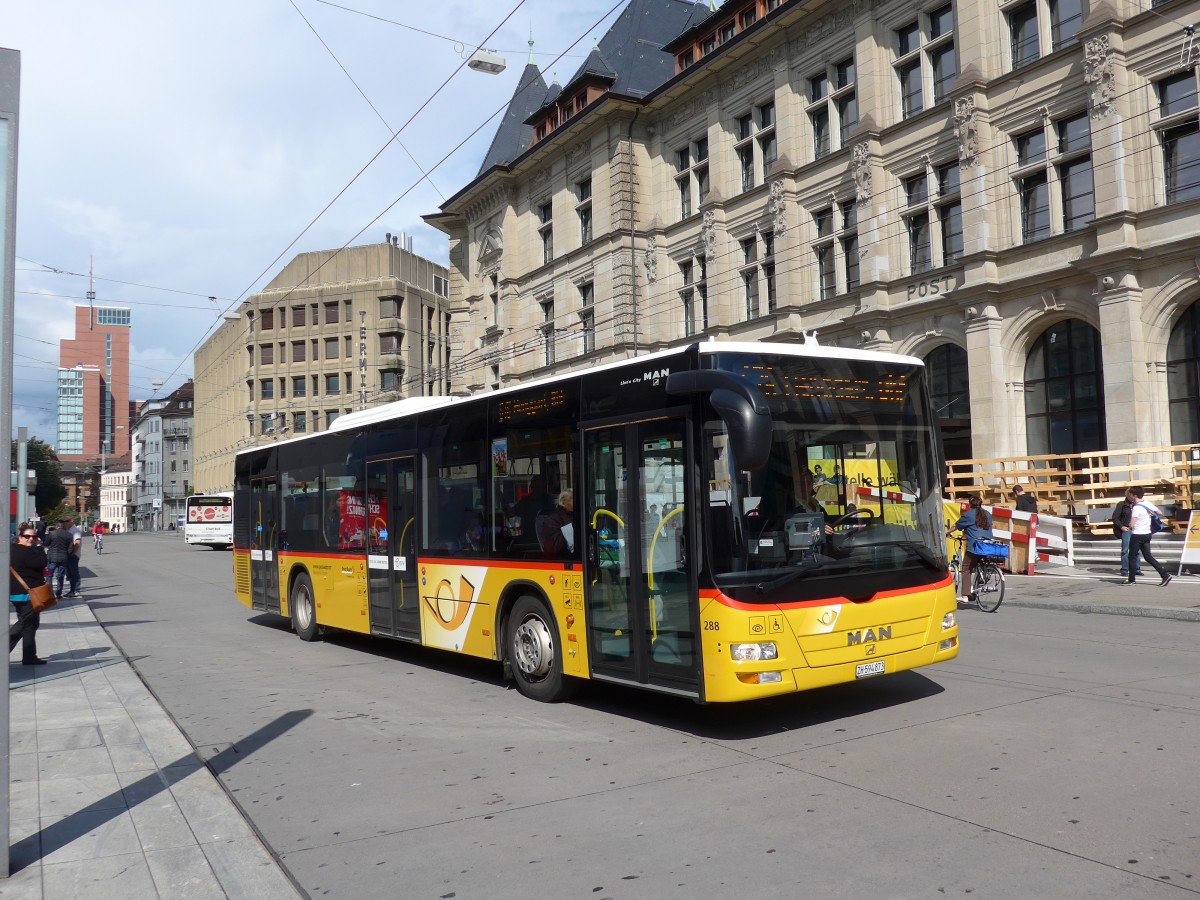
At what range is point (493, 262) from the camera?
4728cm

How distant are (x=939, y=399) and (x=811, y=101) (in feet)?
34.4

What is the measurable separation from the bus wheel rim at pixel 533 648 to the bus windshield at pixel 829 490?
2370 mm

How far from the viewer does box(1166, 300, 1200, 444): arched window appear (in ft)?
76.2

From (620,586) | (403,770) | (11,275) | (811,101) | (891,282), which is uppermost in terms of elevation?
(811,101)

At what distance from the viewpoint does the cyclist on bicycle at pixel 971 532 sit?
15.4 m

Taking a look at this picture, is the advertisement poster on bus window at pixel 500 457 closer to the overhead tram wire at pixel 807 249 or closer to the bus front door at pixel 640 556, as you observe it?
the bus front door at pixel 640 556

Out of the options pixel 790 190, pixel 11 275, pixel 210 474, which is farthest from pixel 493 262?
pixel 210 474

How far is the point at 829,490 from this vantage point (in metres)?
7.23

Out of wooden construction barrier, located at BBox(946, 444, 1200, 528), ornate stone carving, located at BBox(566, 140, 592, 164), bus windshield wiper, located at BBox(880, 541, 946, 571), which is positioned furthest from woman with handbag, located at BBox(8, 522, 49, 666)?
ornate stone carving, located at BBox(566, 140, 592, 164)

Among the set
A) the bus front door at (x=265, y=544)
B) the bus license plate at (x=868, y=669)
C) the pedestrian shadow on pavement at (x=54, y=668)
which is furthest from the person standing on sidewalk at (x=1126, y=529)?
the pedestrian shadow on pavement at (x=54, y=668)

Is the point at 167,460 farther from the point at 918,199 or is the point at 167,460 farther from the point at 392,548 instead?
the point at 392,548

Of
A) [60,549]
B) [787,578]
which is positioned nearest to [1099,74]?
[787,578]

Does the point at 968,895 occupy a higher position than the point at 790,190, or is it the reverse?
the point at 790,190

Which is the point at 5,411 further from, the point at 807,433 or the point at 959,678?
the point at 959,678
